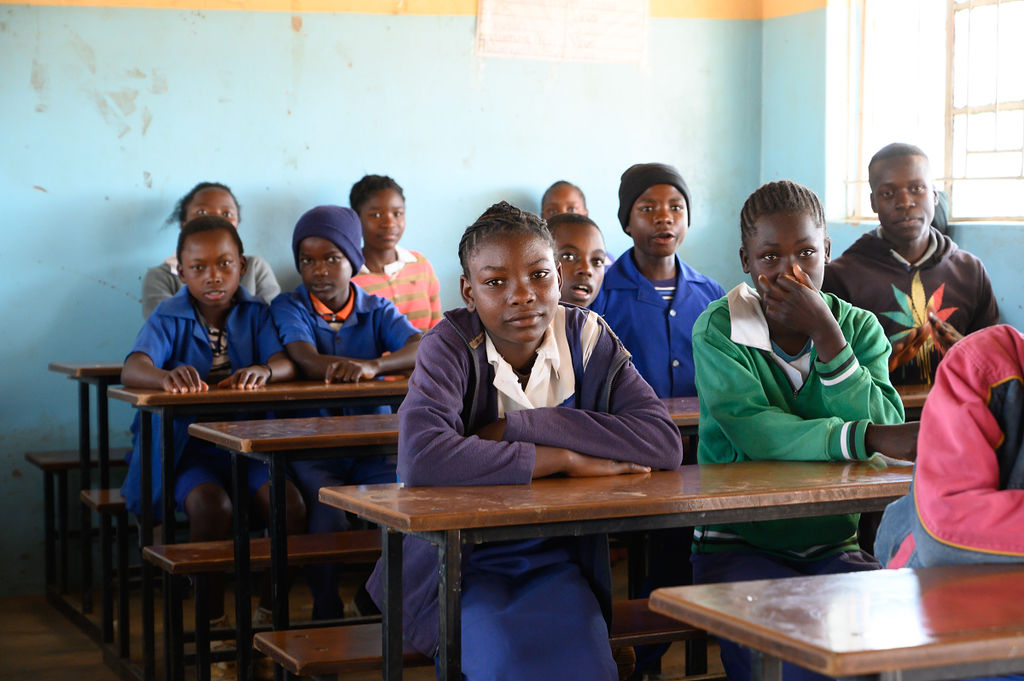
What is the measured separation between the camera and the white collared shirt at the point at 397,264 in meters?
5.40

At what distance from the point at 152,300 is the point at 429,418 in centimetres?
298

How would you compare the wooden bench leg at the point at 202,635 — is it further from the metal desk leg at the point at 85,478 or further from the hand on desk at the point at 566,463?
the metal desk leg at the point at 85,478

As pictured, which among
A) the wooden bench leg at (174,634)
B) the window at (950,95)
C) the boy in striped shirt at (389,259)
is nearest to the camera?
the wooden bench leg at (174,634)

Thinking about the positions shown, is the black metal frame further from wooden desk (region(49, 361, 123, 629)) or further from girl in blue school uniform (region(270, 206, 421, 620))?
wooden desk (region(49, 361, 123, 629))

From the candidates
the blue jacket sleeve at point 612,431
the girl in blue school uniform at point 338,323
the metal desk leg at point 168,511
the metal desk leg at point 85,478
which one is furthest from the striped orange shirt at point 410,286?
the blue jacket sleeve at point 612,431

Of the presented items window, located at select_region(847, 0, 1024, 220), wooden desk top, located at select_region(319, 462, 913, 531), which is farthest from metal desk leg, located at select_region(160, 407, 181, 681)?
window, located at select_region(847, 0, 1024, 220)

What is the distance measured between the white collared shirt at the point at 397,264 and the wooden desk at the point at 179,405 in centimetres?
150

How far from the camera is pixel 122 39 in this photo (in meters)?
5.05

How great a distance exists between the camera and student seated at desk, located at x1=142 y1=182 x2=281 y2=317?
4.91m

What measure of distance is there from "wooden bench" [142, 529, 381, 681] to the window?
3.30 meters

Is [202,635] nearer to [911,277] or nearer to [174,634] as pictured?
[174,634]

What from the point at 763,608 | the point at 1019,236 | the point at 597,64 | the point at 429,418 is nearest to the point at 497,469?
the point at 429,418

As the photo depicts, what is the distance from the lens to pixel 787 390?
2.64 meters

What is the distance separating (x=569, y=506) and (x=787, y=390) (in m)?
0.89
